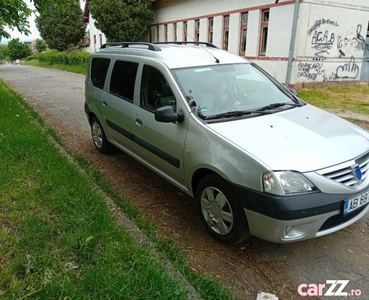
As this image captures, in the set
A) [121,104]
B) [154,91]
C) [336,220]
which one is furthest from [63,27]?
[336,220]

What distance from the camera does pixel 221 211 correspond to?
3.13 meters

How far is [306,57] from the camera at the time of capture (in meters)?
13.4

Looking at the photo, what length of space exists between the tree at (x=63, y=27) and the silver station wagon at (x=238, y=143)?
1316 inches

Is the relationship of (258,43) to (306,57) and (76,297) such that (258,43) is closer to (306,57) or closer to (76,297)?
(306,57)

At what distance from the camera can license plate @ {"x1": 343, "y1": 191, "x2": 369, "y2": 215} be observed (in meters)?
2.78

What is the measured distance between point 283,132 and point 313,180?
627 millimetres

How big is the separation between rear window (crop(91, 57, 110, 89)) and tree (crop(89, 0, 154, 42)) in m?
17.2

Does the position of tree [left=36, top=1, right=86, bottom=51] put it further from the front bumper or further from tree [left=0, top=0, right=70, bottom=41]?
the front bumper

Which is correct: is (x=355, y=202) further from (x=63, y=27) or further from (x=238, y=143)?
(x=63, y=27)

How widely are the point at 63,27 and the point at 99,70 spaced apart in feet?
108

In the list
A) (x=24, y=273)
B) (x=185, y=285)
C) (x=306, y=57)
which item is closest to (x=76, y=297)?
(x=24, y=273)

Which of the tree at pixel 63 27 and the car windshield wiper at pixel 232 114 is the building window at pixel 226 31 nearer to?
the car windshield wiper at pixel 232 114

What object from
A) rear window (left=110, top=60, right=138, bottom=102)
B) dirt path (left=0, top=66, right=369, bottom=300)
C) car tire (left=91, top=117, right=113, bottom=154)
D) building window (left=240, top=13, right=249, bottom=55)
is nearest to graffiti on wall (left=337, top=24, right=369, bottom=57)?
building window (left=240, top=13, right=249, bottom=55)

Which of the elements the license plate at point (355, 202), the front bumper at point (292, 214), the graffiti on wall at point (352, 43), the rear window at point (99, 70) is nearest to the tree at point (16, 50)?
the graffiti on wall at point (352, 43)
